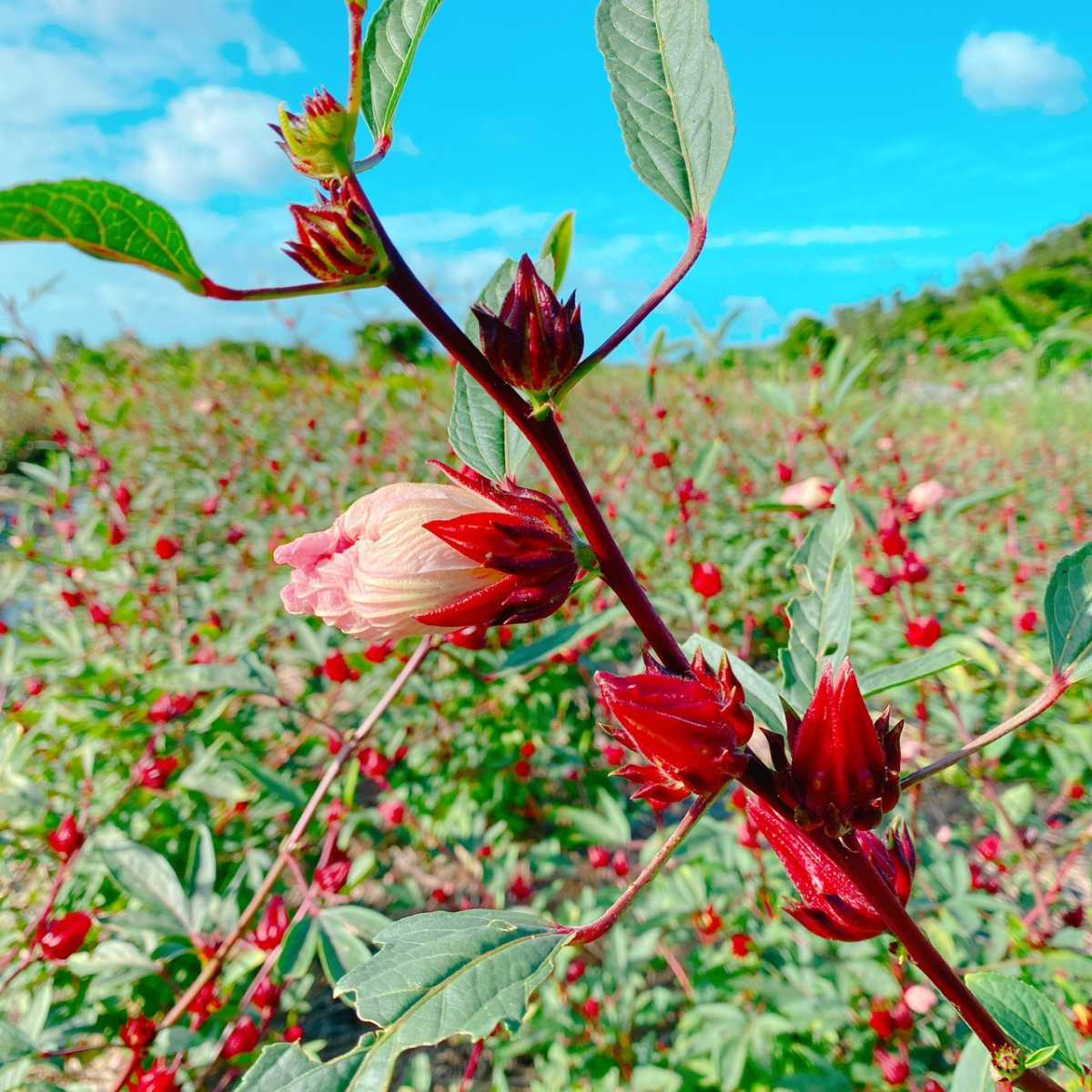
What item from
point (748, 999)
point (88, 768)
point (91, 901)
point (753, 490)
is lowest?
point (748, 999)

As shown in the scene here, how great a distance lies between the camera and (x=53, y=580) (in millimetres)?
2715

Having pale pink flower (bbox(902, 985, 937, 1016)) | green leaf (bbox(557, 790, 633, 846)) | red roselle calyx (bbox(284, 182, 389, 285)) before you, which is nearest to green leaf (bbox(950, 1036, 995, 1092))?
pale pink flower (bbox(902, 985, 937, 1016))

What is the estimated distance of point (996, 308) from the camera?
12.9 metres

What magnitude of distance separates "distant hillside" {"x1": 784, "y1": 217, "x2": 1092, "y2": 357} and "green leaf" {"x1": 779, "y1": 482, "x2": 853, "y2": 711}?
12193 mm

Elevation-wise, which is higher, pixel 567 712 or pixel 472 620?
pixel 472 620

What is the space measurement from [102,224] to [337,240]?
4.0 inches

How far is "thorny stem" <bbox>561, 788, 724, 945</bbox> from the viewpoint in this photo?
42 centimetres

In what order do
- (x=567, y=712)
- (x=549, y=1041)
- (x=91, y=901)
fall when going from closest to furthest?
(x=549, y=1041)
(x=91, y=901)
(x=567, y=712)

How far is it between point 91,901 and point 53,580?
4.75 feet

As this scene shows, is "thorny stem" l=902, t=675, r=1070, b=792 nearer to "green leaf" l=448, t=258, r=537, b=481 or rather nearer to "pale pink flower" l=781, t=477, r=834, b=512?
"green leaf" l=448, t=258, r=537, b=481

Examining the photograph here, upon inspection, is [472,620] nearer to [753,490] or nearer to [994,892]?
[994,892]

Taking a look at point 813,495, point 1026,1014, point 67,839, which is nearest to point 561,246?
point 1026,1014

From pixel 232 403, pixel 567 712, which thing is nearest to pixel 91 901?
pixel 567 712

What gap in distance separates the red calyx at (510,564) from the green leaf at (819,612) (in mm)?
252
